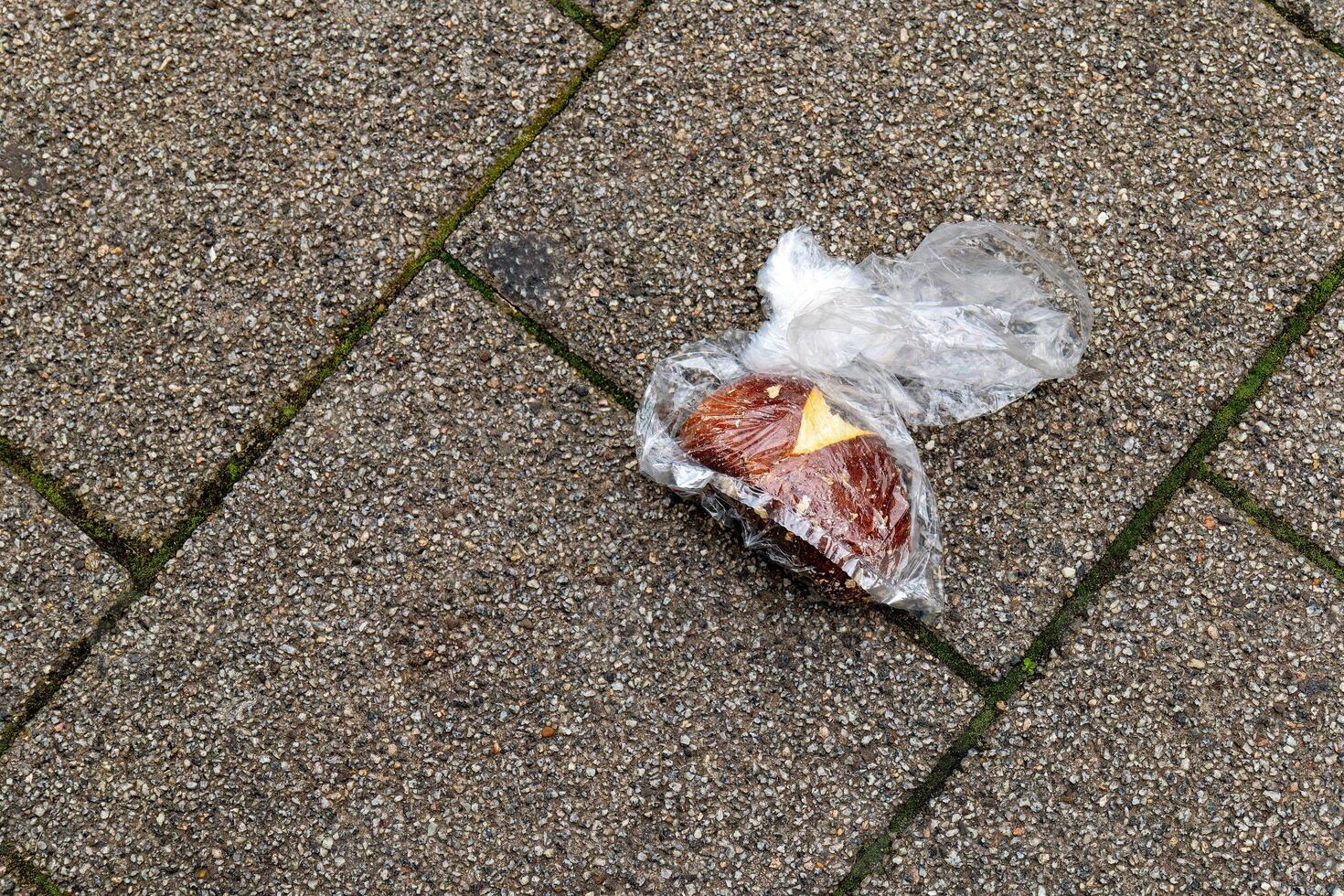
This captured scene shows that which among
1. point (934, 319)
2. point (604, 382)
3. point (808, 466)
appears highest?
point (934, 319)

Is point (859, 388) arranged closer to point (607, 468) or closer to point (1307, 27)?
point (607, 468)

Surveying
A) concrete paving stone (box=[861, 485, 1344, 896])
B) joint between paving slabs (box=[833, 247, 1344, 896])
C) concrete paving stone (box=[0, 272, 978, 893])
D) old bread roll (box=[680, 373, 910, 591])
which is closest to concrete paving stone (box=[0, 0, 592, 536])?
concrete paving stone (box=[0, 272, 978, 893])

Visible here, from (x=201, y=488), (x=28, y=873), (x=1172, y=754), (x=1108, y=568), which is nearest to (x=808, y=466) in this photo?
(x=1108, y=568)

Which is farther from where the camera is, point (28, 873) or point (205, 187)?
point (205, 187)

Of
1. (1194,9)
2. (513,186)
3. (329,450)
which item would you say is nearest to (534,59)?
(513,186)

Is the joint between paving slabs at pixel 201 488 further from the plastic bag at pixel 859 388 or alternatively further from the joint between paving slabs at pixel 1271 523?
the joint between paving slabs at pixel 1271 523
